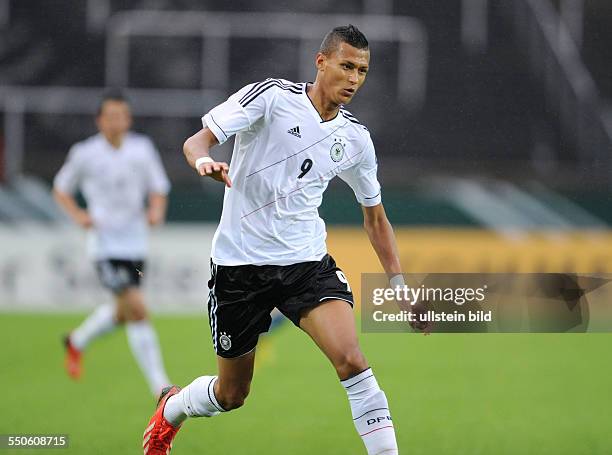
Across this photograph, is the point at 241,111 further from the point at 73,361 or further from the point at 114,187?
the point at 73,361

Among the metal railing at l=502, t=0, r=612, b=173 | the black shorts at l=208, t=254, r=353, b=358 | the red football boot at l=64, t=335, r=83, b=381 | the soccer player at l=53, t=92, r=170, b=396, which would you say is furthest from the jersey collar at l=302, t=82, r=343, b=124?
the metal railing at l=502, t=0, r=612, b=173

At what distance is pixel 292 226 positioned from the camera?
5062 mm


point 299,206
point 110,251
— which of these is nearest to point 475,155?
point 110,251

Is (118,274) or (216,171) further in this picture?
(118,274)

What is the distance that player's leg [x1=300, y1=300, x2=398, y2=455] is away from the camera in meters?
4.82

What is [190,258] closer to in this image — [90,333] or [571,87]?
[90,333]

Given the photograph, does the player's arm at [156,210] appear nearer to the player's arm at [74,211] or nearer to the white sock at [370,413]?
the player's arm at [74,211]

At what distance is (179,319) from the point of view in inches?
539

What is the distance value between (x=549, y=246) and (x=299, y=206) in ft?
29.8

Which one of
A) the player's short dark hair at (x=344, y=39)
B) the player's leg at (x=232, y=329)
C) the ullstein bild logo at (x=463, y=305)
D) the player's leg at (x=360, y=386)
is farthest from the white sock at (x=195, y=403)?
the player's short dark hair at (x=344, y=39)

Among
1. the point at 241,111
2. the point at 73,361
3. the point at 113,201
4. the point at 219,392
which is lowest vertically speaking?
the point at 219,392

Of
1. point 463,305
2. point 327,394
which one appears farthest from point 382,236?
point 327,394

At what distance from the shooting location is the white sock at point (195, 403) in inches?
210

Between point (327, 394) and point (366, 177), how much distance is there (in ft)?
12.1
